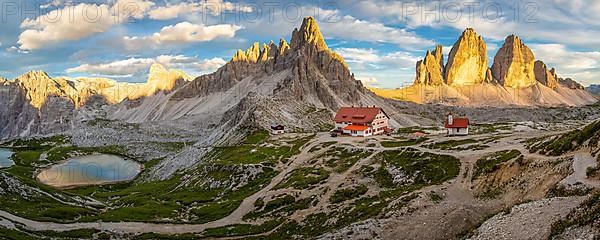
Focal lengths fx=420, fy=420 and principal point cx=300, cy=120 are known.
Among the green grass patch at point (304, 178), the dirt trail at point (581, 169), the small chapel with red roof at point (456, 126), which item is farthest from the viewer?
the small chapel with red roof at point (456, 126)

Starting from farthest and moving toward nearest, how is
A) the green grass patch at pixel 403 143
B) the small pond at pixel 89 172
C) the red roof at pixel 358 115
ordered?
the small pond at pixel 89 172
the red roof at pixel 358 115
the green grass patch at pixel 403 143

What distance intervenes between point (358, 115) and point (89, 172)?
11156 centimetres

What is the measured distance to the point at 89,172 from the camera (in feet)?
560

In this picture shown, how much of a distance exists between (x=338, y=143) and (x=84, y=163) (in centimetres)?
13426

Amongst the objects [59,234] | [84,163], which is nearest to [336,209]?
[59,234]

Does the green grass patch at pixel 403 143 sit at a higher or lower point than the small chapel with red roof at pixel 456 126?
lower

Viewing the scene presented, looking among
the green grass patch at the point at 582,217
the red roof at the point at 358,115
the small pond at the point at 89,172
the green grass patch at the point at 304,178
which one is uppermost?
the red roof at the point at 358,115

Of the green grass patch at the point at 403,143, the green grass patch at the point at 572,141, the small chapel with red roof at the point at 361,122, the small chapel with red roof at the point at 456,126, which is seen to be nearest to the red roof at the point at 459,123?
the small chapel with red roof at the point at 456,126

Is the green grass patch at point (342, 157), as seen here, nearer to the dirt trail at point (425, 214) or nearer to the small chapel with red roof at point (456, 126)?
the dirt trail at point (425, 214)

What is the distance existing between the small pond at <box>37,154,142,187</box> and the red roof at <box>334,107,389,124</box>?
8256cm

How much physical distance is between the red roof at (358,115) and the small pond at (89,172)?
3251 inches

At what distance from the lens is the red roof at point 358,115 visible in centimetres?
13725

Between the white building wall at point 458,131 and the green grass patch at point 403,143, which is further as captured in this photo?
the white building wall at point 458,131

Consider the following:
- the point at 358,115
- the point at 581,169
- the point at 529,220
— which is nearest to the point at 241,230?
the point at 529,220
